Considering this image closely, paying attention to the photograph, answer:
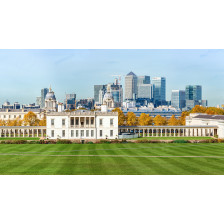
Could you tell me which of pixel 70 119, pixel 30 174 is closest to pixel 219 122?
pixel 70 119

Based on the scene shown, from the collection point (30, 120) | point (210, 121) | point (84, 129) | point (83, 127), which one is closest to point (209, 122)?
point (210, 121)

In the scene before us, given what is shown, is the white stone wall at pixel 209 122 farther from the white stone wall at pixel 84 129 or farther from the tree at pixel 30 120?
the tree at pixel 30 120

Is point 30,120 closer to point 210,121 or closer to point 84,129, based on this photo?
point 84,129

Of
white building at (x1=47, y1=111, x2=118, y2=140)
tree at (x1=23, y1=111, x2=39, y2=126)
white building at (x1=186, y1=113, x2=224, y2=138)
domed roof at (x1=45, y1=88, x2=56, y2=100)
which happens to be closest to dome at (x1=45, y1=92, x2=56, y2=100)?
domed roof at (x1=45, y1=88, x2=56, y2=100)

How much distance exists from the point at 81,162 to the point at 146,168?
24.7 ft

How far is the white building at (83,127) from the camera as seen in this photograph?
2921 inches

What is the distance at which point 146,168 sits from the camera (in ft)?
108

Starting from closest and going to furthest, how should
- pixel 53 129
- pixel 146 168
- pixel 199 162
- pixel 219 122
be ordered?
pixel 146 168 < pixel 199 162 < pixel 53 129 < pixel 219 122

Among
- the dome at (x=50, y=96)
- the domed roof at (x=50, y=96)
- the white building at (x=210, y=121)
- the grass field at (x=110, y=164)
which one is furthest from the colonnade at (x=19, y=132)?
the domed roof at (x=50, y=96)

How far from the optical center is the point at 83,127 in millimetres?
74438

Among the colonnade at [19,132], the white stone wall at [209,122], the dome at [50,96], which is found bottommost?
the colonnade at [19,132]

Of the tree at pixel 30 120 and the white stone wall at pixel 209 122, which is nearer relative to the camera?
the white stone wall at pixel 209 122

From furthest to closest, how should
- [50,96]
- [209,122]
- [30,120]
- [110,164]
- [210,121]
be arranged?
[50,96] → [30,120] → [209,122] → [210,121] → [110,164]
